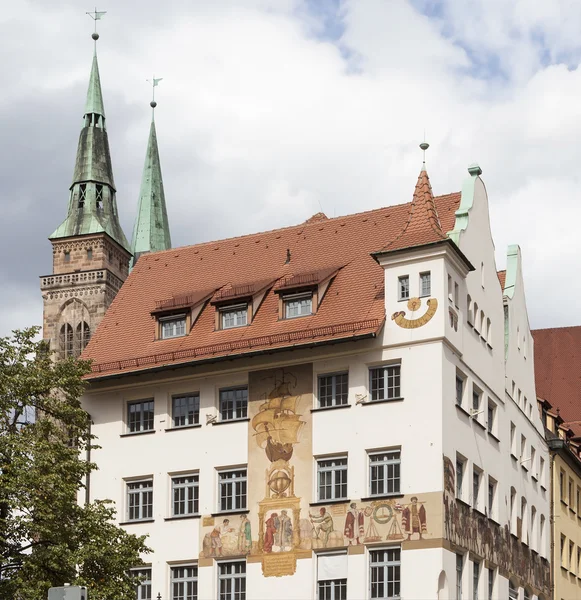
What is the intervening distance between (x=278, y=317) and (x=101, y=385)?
5866mm

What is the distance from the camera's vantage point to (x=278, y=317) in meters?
41.3

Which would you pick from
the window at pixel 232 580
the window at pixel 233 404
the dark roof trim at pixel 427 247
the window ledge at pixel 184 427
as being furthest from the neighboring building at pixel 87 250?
the dark roof trim at pixel 427 247

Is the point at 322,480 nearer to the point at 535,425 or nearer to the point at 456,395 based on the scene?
the point at 456,395

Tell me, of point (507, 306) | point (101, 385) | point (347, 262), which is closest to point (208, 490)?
point (101, 385)

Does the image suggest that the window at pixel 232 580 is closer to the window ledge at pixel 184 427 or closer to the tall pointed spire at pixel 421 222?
the window ledge at pixel 184 427

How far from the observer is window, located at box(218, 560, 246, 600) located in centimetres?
3934

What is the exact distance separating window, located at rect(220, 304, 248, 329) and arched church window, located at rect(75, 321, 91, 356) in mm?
54015

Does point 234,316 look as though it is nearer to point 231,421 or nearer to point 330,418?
point 231,421

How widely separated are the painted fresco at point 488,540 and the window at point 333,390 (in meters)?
3.48

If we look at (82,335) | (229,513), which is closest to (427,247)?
(229,513)

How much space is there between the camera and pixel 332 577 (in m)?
37.9

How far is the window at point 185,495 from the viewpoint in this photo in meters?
40.8

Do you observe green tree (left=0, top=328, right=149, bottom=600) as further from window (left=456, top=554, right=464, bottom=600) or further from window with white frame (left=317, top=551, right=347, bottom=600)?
window (left=456, top=554, right=464, bottom=600)

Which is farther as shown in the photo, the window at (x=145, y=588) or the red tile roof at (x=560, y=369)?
the red tile roof at (x=560, y=369)
